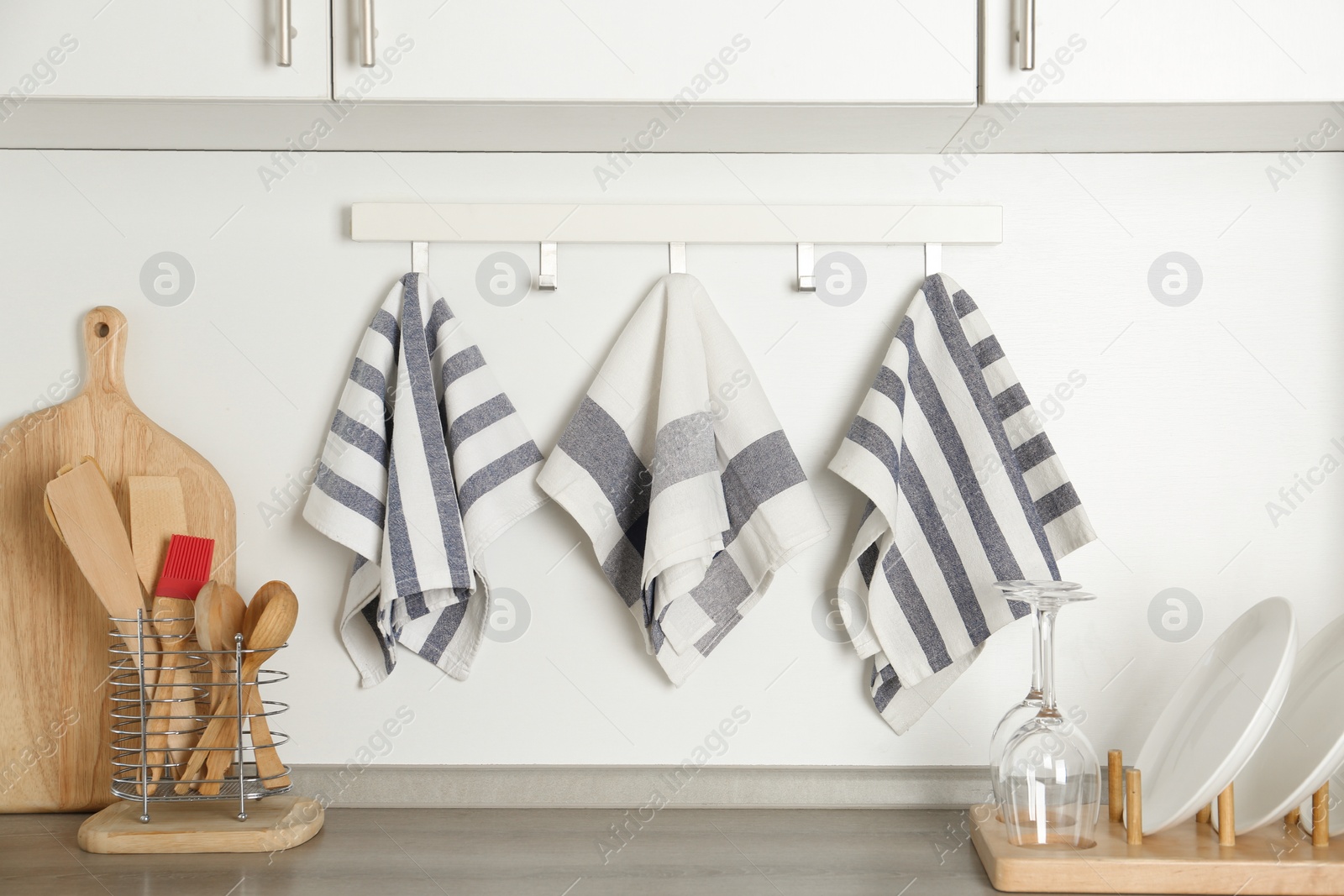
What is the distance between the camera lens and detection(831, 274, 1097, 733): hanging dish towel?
0.99 m

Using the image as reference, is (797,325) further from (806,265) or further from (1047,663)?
(1047,663)

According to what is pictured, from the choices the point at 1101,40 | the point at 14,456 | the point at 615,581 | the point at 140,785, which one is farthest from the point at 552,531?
the point at 1101,40

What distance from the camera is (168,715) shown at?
3.19 feet

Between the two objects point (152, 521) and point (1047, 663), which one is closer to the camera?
point (1047, 663)

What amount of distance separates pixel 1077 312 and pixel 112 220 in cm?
110

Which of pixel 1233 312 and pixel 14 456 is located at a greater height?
pixel 1233 312

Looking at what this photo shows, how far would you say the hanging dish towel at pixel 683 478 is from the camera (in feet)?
3.18

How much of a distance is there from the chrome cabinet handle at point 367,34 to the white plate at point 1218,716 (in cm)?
96

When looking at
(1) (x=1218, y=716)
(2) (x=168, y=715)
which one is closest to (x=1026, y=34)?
(1) (x=1218, y=716)

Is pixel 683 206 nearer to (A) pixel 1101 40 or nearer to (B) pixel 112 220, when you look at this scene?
(A) pixel 1101 40

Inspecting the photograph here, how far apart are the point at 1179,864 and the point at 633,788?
0.53m

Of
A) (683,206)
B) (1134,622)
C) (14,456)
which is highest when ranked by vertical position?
(683,206)

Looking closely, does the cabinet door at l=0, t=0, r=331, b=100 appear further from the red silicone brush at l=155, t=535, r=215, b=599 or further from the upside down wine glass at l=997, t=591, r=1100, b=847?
the upside down wine glass at l=997, t=591, r=1100, b=847

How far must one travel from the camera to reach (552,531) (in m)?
1.06
